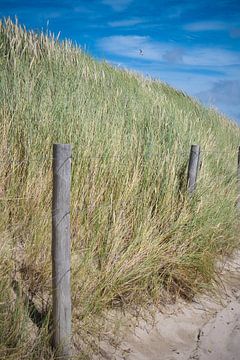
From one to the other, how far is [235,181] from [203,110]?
7466mm

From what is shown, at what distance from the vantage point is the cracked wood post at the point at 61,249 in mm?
2482

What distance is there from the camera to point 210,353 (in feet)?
10.4

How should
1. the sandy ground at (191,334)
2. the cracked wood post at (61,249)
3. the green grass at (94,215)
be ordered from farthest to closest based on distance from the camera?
the sandy ground at (191,334) < the green grass at (94,215) < the cracked wood post at (61,249)

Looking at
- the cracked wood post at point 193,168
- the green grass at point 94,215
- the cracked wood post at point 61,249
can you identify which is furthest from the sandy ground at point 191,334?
the cracked wood post at point 193,168

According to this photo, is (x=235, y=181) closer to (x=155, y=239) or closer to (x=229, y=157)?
(x=229, y=157)

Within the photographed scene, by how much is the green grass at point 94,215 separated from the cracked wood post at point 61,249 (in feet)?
0.37

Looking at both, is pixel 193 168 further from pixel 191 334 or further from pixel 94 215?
pixel 191 334

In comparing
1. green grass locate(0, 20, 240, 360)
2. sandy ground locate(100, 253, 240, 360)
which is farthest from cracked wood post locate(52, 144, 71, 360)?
sandy ground locate(100, 253, 240, 360)

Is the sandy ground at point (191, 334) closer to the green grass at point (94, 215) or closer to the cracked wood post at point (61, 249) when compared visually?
the green grass at point (94, 215)

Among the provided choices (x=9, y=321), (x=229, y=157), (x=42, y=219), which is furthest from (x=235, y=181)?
(x=9, y=321)

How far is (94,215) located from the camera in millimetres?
3574

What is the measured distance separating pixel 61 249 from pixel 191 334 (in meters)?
1.71

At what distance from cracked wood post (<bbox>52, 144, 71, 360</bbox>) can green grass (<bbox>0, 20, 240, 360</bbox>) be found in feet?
0.37

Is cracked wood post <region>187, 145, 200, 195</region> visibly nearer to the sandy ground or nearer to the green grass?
the green grass
